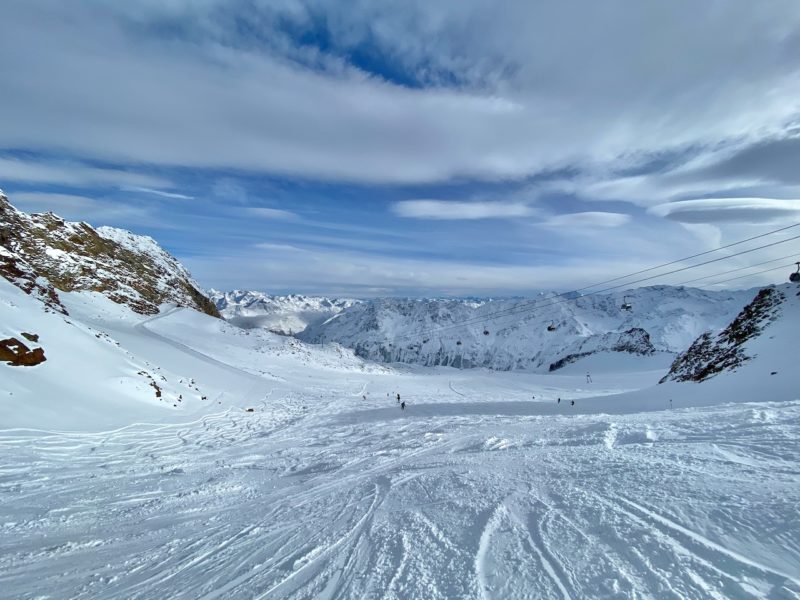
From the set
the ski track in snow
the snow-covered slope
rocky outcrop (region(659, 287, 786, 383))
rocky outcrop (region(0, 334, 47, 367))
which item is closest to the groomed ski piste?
the ski track in snow

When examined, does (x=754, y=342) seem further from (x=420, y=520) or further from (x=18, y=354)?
(x=18, y=354)

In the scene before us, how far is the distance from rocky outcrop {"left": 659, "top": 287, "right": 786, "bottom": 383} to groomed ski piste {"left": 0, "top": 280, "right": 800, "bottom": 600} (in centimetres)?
747

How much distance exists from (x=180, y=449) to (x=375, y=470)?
669 centimetres

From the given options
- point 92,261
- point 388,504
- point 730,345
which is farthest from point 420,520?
point 92,261

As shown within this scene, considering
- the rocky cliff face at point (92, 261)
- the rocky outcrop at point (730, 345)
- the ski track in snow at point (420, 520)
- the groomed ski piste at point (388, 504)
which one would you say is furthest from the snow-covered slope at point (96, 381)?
the rocky outcrop at point (730, 345)

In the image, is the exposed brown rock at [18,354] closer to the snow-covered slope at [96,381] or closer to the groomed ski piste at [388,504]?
the snow-covered slope at [96,381]

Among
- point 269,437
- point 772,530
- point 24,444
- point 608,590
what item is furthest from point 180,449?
point 772,530

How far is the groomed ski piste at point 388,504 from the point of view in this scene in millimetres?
4559

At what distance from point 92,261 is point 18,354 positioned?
6028 cm

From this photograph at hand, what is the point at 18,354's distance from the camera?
565 inches

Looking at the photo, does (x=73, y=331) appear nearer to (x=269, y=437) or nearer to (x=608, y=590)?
(x=269, y=437)

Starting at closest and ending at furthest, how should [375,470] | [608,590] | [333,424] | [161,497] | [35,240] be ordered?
[608,590]
[161,497]
[375,470]
[333,424]
[35,240]

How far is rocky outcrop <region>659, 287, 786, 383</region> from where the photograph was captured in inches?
883

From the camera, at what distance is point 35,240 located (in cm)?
5428
